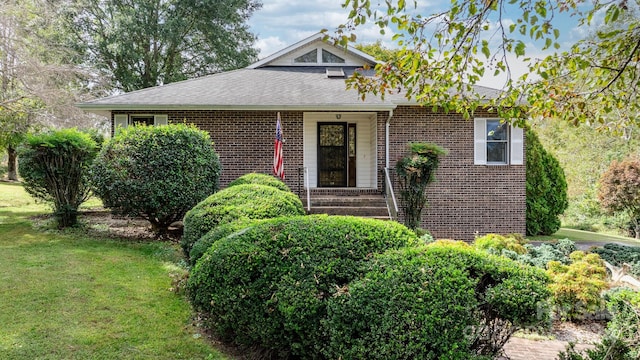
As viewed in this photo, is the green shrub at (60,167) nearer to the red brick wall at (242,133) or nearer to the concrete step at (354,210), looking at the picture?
the red brick wall at (242,133)

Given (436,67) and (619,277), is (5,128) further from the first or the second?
(619,277)

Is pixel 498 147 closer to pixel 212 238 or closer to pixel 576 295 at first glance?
pixel 576 295

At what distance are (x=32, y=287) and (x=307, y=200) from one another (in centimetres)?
618

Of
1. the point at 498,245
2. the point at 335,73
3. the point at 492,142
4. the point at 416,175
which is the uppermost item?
the point at 335,73

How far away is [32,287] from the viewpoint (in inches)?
212

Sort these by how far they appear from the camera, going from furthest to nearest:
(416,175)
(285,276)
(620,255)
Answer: (416,175) < (620,255) < (285,276)

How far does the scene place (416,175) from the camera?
1020 centimetres

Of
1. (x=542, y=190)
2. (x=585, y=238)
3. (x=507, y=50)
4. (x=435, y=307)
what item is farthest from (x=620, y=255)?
(x=435, y=307)

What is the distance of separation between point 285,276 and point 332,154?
30.1ft

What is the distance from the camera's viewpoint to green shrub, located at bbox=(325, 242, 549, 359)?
279 cm

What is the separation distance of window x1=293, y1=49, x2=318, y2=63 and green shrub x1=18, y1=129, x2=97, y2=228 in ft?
25.4

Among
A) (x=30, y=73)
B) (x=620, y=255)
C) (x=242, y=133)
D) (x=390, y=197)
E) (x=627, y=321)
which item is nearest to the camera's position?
(x=627, y=321)

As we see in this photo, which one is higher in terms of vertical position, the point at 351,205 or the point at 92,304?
the point at 351,205

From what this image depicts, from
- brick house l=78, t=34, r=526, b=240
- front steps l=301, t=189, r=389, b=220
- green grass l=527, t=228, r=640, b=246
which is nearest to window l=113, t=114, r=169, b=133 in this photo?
brick house l=78, t=34, r=526, b=240
